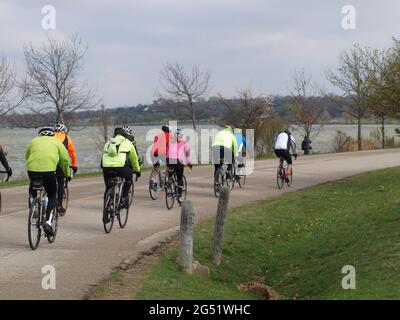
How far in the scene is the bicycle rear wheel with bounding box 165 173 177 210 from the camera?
13.9 m

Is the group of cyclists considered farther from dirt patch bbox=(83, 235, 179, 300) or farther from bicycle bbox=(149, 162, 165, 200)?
dirt patch bbox=(83, 235, 179, 300)

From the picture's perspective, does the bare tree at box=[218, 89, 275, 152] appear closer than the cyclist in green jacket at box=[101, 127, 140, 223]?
No

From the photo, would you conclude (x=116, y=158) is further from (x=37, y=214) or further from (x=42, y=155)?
(x=37, y=214)

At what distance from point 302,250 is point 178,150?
3711 millimetres

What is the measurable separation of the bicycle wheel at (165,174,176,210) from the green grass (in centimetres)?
149

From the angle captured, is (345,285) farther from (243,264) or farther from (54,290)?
(54,290)

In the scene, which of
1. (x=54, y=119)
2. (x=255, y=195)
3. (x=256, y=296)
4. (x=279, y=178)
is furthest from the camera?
(x=54, y=119)

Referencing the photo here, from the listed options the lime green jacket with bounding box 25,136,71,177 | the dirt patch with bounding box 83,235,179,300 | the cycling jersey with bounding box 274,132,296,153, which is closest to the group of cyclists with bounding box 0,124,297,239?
the lime green jacket with bounding box 25,136,71,177

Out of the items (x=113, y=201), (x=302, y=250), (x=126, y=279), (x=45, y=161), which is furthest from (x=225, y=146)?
(x=126, y=279)

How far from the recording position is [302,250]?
11.7 metres

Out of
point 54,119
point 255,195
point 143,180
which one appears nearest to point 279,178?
point 255,195

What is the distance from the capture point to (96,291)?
7.22 m

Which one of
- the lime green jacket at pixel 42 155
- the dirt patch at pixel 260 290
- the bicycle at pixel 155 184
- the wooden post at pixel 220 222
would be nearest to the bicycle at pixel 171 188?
the bicycle at pixel 155 184
